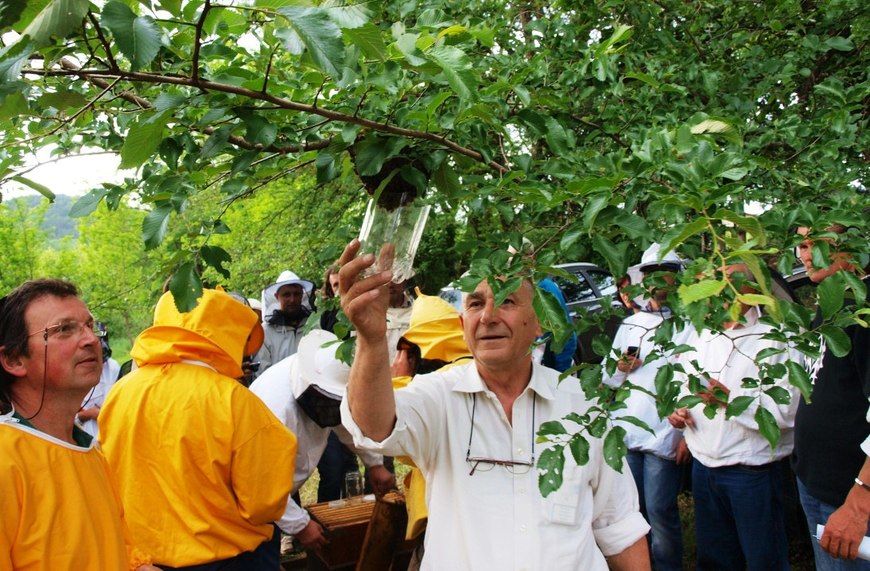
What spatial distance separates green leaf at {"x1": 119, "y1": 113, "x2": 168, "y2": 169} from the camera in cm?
147

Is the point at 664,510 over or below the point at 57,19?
below

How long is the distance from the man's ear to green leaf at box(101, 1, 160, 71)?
1.60 m

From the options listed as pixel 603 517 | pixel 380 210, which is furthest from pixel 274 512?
pixel 380 210

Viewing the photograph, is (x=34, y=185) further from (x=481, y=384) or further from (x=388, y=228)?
(x=481, y=384)

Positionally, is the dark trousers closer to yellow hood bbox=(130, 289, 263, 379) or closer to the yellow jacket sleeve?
the yellow jacket sleeve

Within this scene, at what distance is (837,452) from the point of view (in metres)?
3.16

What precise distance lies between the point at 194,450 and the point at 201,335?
48cm

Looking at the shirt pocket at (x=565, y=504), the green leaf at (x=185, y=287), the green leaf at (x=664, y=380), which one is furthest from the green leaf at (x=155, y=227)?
the shirt pocket at (x=565, y=504)

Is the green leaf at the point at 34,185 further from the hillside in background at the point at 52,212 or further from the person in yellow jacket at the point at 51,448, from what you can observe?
the person in yellow jacket at the point at 51,448

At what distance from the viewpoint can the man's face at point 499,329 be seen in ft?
8.21

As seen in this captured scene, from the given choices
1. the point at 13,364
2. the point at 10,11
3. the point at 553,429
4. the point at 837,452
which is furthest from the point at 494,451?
the point at 10,11

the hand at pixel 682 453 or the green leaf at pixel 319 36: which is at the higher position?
the green leaf at pixel 319 36

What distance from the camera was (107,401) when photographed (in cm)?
314

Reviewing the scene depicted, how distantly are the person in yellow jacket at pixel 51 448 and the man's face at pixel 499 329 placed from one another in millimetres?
1291
